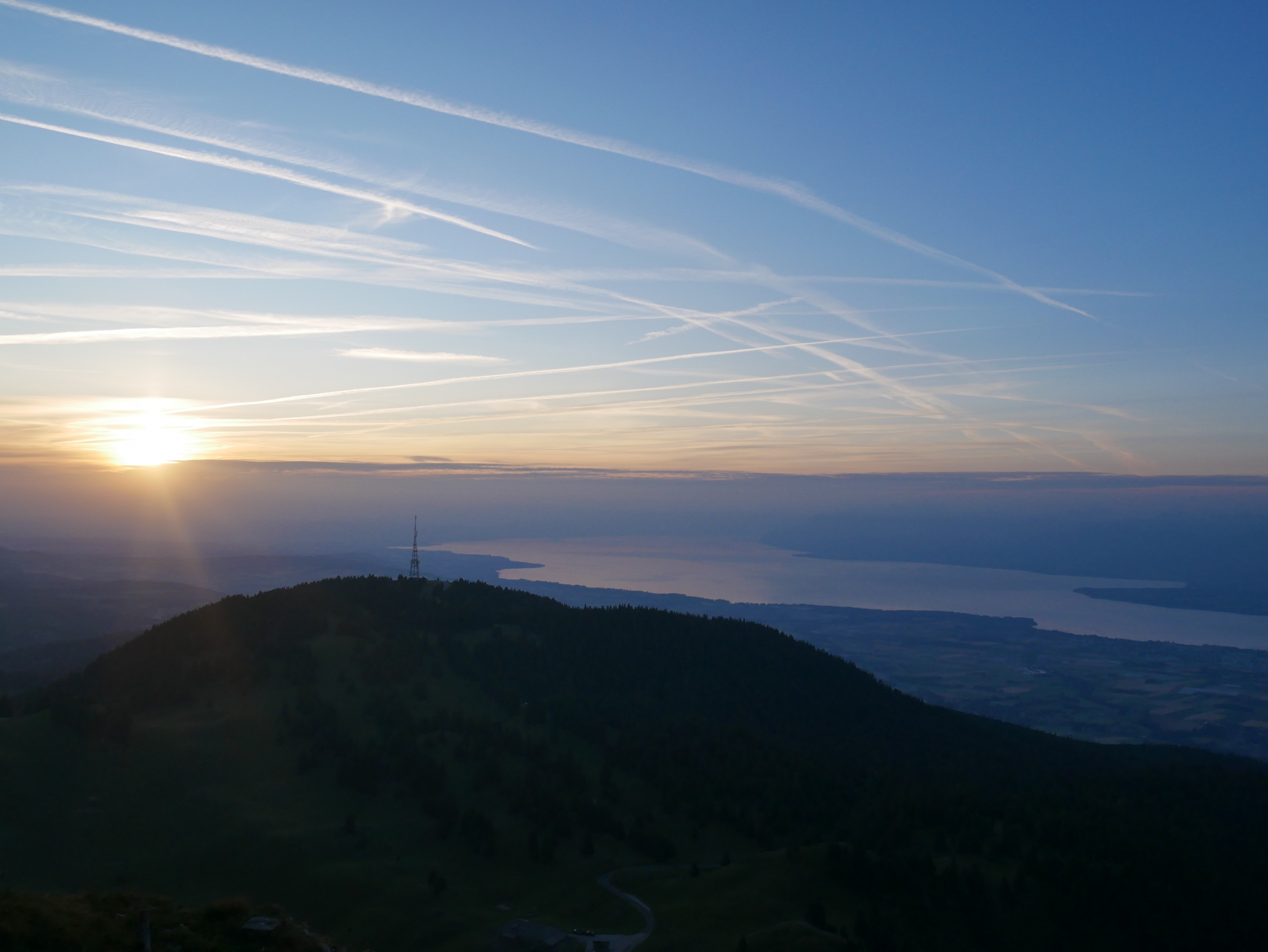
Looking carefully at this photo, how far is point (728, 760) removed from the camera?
56.8 metres

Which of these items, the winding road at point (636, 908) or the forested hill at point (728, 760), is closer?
the winding road at point (636, 908)

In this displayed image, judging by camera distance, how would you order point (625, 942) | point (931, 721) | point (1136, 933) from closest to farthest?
point (625, 942) → point (1136, 933) → point (931, 721)

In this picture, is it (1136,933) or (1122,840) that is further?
(1122,840)

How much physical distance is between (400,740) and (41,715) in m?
22.8

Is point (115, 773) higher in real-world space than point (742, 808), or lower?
higher

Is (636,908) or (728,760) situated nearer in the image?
(636,908)

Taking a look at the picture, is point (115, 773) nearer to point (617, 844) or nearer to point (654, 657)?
point (617, 844)

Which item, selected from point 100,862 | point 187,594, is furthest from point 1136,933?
point 187,594

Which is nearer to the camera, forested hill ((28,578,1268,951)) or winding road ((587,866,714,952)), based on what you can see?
winding road ((587,866,714,952))

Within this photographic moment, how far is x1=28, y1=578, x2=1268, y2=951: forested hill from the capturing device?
119 feet

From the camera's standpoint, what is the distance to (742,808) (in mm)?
50219

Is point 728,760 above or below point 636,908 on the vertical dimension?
below

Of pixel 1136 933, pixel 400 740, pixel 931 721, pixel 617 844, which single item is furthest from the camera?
pixel 931 721

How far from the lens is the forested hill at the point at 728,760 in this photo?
3638 centimetres
